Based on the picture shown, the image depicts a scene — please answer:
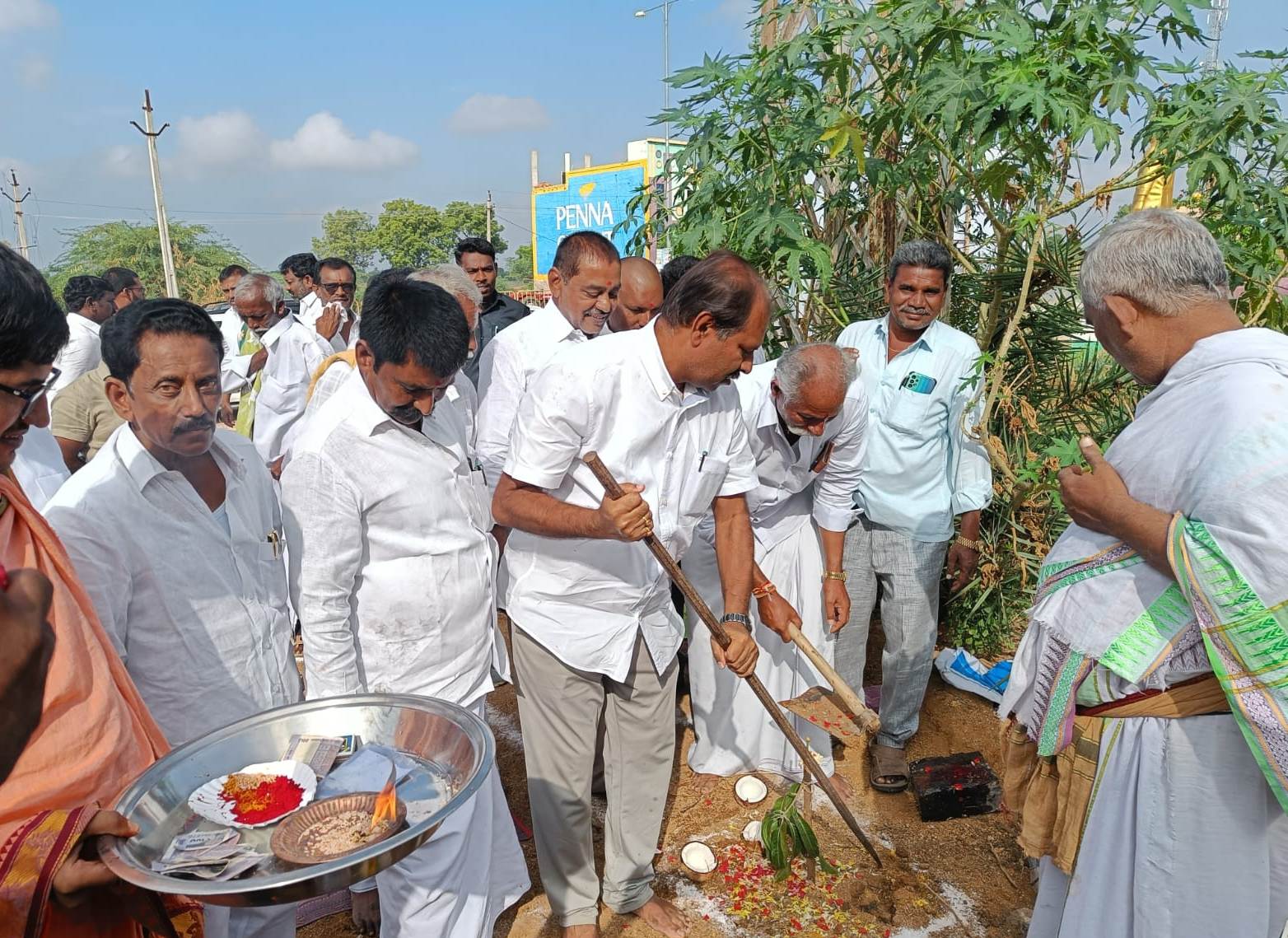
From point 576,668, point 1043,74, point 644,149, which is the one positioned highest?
point 644,149

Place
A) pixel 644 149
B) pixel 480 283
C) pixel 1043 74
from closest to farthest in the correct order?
1. pixel 1043 74
2. pixel 480 283
3. pixel 644 149

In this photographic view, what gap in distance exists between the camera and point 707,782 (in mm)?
3838

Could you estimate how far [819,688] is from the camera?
356cm

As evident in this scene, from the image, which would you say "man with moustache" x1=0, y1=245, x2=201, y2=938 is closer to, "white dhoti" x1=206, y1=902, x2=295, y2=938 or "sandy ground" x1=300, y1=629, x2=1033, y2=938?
"white dhoti" x1=206, y1=902, x2=295, y2=938

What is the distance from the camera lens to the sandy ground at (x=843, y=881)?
2.91 metres

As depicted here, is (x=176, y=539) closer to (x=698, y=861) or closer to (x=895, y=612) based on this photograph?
(x=698, y=861)

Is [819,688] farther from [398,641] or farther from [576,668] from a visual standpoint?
[398,641]

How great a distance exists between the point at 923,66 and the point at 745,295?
208 cm

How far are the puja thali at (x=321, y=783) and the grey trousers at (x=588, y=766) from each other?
0.86 metres

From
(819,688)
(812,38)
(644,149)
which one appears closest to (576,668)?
(819,688)

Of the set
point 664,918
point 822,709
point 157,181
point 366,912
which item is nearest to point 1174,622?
point 822,709

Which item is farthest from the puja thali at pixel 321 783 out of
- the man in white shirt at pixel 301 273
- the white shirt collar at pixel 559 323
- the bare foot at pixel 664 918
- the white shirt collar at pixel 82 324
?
the man in white shirt at pixel 301 273

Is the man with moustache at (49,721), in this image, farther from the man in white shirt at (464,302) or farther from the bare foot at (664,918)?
the man in white shirt at (464,302)

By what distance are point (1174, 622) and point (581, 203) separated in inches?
1227
